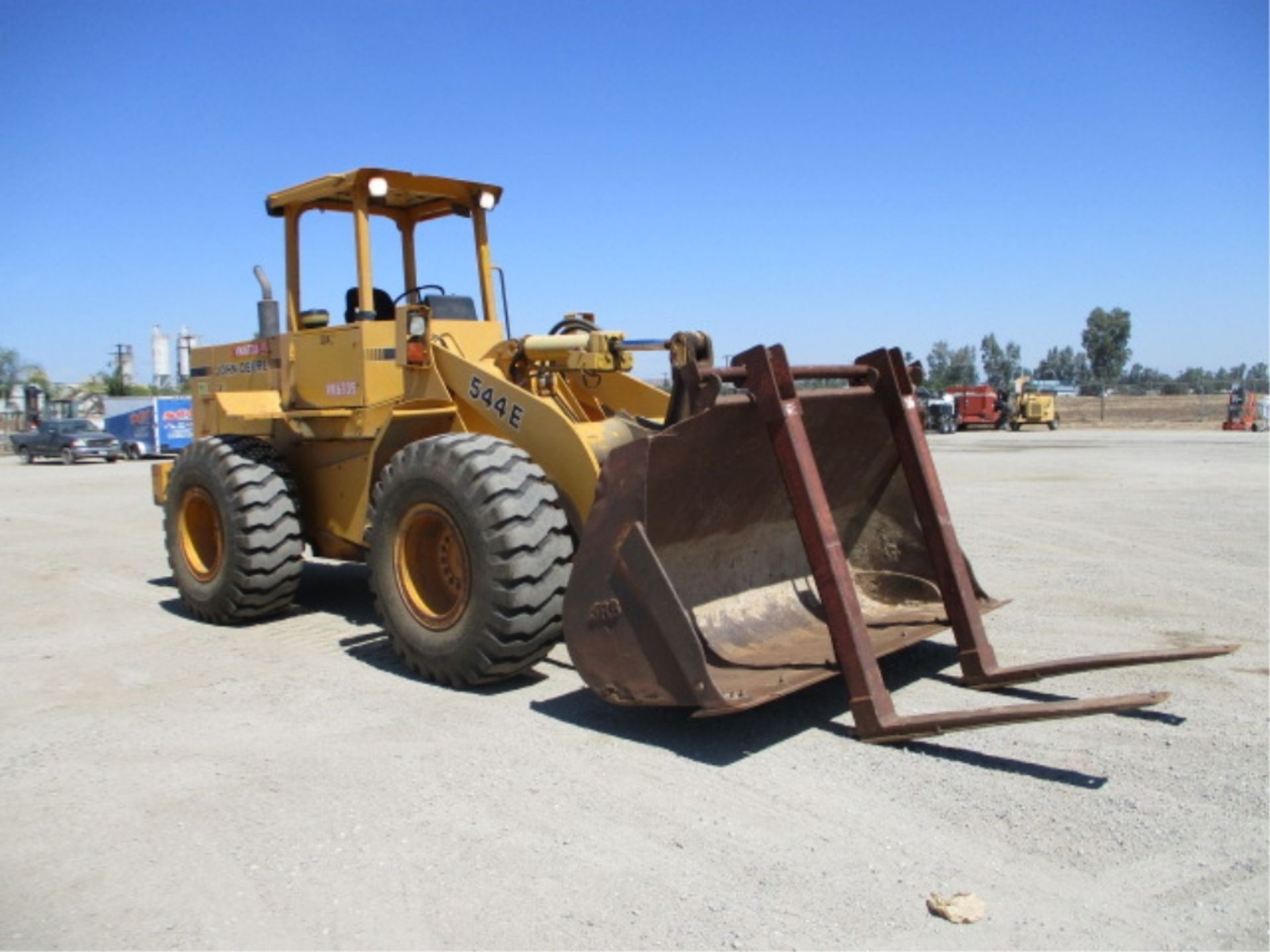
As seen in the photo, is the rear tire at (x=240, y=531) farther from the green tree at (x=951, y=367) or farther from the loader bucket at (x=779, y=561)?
the green tree at (x=951, y=367)

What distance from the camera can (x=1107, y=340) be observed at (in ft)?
266

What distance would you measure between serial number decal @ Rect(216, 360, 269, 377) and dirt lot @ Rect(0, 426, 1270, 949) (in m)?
2.03

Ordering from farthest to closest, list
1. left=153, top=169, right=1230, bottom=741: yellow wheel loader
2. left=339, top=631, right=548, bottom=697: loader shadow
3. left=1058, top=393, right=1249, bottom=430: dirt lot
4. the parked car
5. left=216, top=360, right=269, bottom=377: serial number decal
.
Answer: left=1058, top=393, right=1249, bottom=430: dirt lot → the parked car → left=216, top=360, right=269, bottom=377: serial number decal → left=339, top=631, right=548, bottom=697: loader shadow → left=153, top=169, right=1230, bottom=741: yellow wheel loader

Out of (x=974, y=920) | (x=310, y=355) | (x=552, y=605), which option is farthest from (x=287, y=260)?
(x=974, y=920)

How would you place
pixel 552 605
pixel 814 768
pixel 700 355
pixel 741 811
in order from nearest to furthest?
pixel 741 811, pixel 814 768, pixel 700 355, pixel 552 605

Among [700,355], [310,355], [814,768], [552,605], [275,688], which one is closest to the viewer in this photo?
[814,768]

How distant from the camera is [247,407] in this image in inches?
298

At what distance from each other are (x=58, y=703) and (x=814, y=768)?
389 cm

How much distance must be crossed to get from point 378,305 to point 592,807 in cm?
431

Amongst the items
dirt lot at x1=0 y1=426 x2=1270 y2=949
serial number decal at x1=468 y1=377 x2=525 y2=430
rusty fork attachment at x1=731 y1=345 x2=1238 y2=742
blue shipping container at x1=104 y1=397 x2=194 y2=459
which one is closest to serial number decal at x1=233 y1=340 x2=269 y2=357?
dirt lot at x1=0 y1=426 x2=1270 y2=949

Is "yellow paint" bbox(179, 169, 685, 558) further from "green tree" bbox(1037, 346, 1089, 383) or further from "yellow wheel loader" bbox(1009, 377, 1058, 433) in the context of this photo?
"green tree" bbox(1037, 346, 1089, 383)

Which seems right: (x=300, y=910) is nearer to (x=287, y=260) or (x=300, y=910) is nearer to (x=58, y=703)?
(x=58, y=703)

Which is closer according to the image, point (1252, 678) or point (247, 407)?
point (1252, 678)

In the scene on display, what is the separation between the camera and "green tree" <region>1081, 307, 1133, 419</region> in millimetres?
80688
